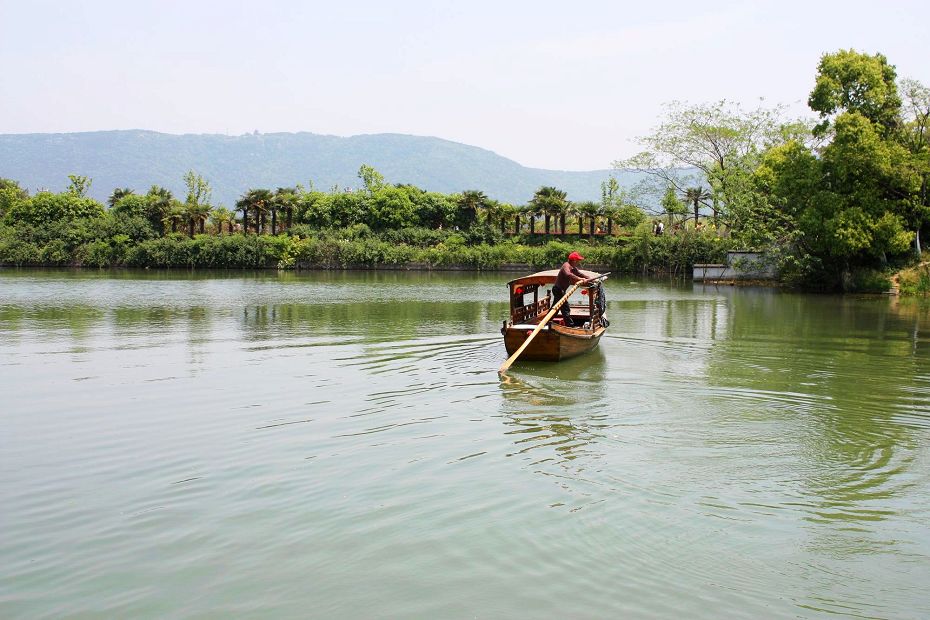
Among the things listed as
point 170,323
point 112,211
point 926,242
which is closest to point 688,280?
point 926,242

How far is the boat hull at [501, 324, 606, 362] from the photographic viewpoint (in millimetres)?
15438

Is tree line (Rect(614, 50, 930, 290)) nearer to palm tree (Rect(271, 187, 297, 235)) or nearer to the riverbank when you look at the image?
the riverbank

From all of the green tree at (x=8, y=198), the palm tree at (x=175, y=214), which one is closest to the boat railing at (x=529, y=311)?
the palm tree at (x=175, y=214)

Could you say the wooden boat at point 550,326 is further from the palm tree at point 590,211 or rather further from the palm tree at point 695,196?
the palm tree at point 590,211

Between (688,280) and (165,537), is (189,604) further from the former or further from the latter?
(688,280)

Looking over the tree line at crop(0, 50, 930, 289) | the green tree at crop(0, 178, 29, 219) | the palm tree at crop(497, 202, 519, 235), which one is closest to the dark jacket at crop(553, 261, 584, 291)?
the tree line at crop(0, 50, 930, 289)

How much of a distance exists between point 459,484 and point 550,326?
7.61 meters

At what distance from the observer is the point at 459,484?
8336 millimetres

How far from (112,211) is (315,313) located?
60.8m

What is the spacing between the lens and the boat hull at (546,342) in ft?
50.6

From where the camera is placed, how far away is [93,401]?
12258 mm

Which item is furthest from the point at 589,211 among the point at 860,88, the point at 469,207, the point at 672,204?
the point at 860,88

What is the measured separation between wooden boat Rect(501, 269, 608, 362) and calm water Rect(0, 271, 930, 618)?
0.45 metres

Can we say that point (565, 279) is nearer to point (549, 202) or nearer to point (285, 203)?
point (549, 202)
